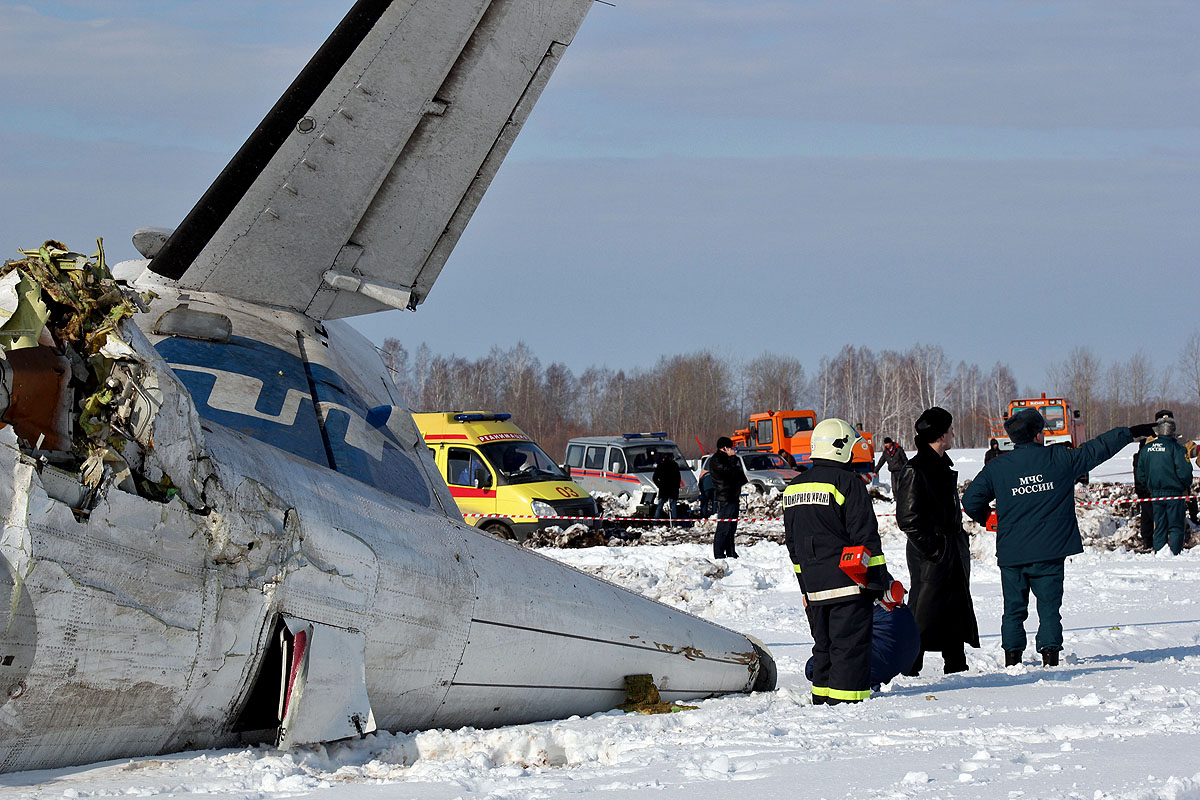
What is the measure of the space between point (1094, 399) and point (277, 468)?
93596 millimetres

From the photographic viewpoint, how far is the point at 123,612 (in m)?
3.15

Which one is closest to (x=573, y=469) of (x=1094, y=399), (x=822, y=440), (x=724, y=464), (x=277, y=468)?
(x=724, y=464)

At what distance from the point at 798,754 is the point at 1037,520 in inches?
162

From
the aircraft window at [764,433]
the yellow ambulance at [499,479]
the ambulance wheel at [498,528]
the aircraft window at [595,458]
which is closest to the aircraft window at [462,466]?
the yellow ambulance at [499,479]

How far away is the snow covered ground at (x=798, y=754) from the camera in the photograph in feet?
11.4

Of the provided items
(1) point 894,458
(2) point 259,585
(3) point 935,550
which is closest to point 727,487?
(1) point 894,458

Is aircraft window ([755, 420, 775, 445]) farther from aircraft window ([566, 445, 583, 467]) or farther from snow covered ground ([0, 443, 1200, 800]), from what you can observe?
snow covered ground ([0, 443, 1200, 800])

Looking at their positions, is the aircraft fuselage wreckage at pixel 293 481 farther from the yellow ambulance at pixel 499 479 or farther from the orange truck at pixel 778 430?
the orange truck at pixel 778 430

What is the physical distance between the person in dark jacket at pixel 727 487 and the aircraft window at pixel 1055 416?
874 inches

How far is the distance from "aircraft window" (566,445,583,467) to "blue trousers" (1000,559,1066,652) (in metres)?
20.3

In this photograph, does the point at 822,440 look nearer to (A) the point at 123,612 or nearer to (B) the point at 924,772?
(B) the point at 924,772

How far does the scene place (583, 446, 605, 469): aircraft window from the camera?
27172mm

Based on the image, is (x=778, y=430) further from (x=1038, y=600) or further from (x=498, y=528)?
(x=1038, y=600)

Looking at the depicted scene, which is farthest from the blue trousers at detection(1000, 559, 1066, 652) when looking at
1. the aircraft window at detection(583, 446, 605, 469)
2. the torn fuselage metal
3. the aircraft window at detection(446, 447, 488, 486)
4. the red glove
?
the aircraft window at detection(583, 446, 605, 469)
